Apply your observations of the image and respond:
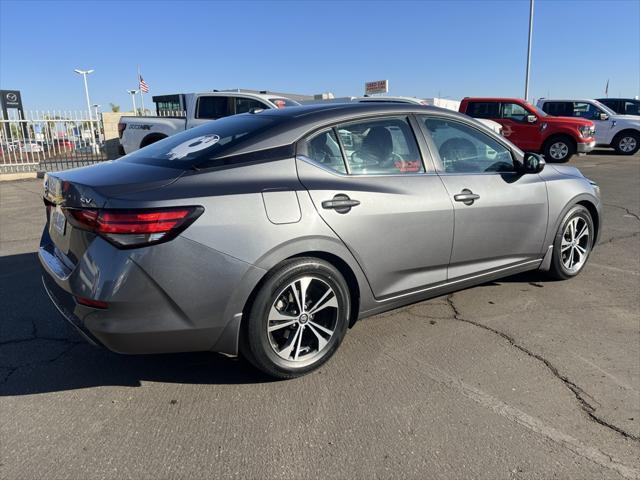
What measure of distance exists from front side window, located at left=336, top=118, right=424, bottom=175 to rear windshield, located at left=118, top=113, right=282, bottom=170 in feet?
1.64

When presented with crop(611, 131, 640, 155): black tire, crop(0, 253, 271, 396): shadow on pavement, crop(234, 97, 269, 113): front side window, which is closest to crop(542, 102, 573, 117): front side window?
crop(611, 131, 640, 155): black tire

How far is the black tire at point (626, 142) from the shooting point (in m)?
18.2

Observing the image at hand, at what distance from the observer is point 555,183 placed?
14.0ft

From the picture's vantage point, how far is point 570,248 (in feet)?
15.1

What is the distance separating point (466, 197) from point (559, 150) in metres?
14.0

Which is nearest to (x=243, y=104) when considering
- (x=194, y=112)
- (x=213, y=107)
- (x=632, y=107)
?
(x=213, y=107)

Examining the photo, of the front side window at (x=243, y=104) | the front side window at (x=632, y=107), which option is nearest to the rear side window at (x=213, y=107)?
the front side window at (x=243, y=104)

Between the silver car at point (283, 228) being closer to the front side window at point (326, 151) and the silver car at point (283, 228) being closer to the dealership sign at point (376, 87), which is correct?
the front side window at point (326, 151)

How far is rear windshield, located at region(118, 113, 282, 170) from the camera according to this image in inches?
112

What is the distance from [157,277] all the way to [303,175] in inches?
40.4

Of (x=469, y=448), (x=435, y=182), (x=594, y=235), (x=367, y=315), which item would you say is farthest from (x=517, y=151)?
(x=469, y=448)

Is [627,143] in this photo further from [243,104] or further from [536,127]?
[243,104]

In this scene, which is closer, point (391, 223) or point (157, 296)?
point (157, 296)

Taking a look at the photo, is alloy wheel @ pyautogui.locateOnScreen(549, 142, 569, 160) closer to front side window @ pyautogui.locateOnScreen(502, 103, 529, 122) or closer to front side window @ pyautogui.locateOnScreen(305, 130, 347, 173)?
front side window @ pyautogui.locateOnScreen(502, 103, 529, 122)
